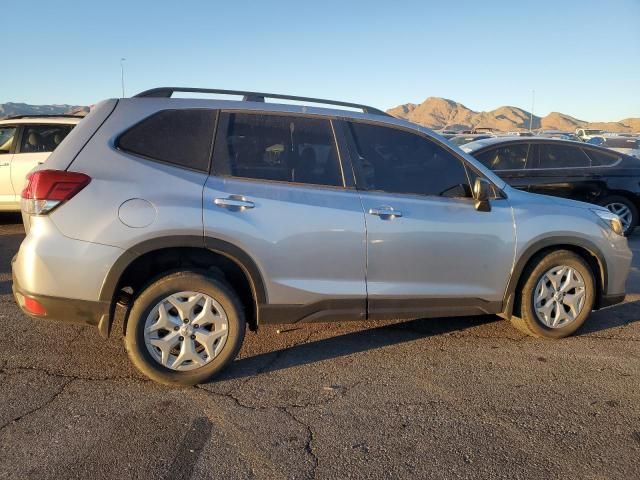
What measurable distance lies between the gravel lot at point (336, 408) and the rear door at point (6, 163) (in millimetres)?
4365

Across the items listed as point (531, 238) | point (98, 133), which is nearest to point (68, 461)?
point (98, 133)

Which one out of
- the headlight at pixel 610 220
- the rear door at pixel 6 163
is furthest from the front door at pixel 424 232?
the rear door at pixel 6 163

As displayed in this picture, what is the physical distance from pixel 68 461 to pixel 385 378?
1.97 metres

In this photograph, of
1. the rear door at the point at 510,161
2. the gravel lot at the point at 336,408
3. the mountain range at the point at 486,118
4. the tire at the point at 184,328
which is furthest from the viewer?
the mountain range at the point at 486,118

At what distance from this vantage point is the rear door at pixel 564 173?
8.22 meters

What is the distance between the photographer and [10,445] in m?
2.73

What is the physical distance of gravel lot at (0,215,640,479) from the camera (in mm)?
2648

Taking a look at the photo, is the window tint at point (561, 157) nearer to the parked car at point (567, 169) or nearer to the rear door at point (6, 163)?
the parked car at point (567, 169)

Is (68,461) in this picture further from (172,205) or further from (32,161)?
(32,161)

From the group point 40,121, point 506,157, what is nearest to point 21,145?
point 40,121

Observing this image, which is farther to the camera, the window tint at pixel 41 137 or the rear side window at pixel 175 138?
the window tint at pixel 41 137

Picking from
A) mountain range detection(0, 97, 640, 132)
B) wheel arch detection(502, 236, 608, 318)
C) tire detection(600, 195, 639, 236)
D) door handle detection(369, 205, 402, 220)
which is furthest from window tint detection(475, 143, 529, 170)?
mountain range detection(0, 97, 640, 132)

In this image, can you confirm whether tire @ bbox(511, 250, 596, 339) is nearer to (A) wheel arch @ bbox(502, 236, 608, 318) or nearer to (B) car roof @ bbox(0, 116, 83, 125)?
(A) wheel arch @ bbox(502, 236, 608, 318)

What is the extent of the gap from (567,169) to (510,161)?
0.95 metres
